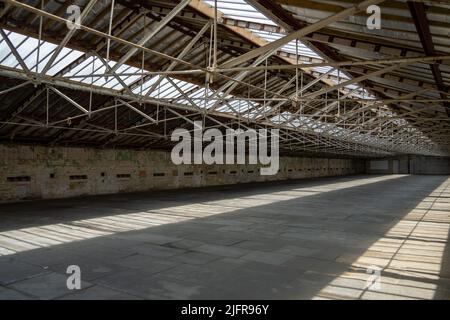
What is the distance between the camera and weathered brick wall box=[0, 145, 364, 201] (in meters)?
18.6

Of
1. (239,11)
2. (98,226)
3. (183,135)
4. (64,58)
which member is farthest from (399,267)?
(183,135)

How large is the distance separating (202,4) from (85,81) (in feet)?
20.9

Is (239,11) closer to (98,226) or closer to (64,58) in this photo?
(64,58)

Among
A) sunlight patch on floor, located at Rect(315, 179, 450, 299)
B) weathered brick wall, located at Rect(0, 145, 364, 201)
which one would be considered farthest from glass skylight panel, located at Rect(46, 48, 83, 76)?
sunlight patch on floor, located at Rect(315, 179, 450, 299)

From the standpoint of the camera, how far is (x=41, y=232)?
10414 mm

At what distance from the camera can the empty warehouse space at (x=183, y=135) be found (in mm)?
6223

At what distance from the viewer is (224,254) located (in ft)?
26.7

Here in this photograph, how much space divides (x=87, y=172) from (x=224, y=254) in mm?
16024

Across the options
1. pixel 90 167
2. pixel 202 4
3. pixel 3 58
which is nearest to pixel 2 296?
pixel 202 4

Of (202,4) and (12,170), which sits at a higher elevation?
(202,4)

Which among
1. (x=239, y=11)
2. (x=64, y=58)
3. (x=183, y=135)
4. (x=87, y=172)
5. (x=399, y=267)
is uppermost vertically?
(x=239, y=11)

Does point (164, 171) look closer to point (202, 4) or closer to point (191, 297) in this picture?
point (202, 4)

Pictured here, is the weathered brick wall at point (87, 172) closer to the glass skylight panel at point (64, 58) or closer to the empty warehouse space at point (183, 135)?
the empty warehouse space at point (183, 135)

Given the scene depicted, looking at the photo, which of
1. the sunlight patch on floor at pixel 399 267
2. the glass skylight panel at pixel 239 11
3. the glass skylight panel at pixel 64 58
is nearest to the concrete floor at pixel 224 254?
the sunlight patch on floor at pixel 399 267
